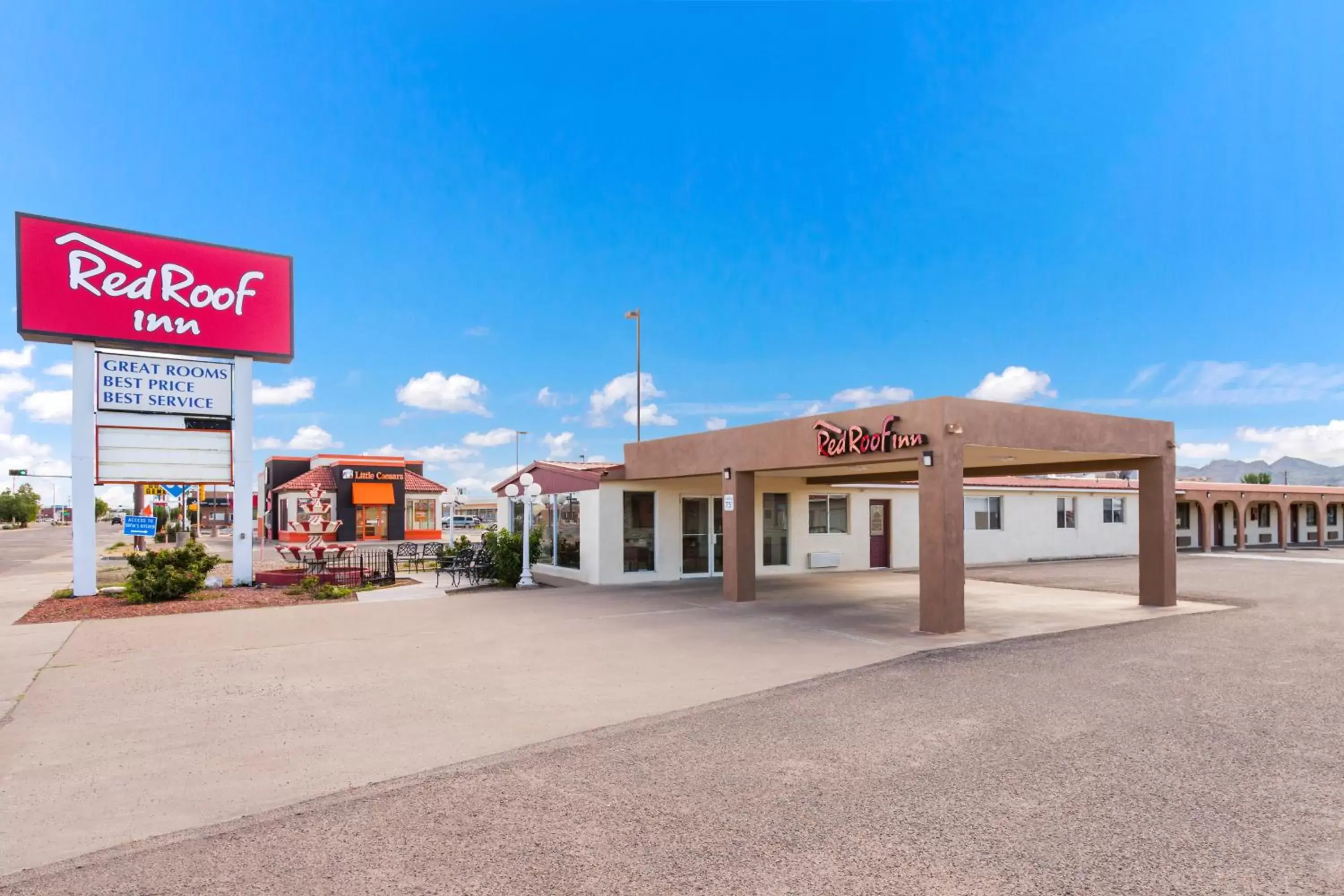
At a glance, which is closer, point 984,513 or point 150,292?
point 150,292

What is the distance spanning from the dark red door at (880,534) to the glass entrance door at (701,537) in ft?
15.8

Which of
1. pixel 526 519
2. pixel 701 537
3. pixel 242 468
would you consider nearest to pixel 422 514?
pixel 242 468

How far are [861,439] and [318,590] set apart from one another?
11859 millimetres

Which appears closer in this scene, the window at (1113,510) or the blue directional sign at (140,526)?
the blue directional sign at (140,526)

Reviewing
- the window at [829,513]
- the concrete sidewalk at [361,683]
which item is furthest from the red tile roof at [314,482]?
the window at [829,513]

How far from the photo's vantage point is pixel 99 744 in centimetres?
607

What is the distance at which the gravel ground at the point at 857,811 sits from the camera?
3.78 metres

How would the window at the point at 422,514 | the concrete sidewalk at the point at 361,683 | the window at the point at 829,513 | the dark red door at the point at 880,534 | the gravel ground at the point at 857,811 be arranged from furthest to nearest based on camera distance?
1. the window at the point at 422,514
2. the dark red door at the point at 880,534
3. the window at the point at 829,513
4. the concrete sidewalk at the point at 361,683
5. the gravel ground at the point at 857,811

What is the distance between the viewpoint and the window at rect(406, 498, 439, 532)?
4344 cm

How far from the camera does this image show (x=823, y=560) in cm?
2009

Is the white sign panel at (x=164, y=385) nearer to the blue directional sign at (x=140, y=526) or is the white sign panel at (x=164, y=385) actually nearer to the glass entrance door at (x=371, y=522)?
the blue directional sign at (x=140, y=526)

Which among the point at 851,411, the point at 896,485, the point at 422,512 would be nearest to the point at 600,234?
the point at 896,485

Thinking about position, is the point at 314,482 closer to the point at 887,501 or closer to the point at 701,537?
the point at 701,537

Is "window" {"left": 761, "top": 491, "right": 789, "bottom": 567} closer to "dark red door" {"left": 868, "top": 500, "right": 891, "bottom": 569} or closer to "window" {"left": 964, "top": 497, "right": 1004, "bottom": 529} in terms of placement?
"dark red door" {"left": 868, "top": 500, "right": 891, "bottom": 569}
